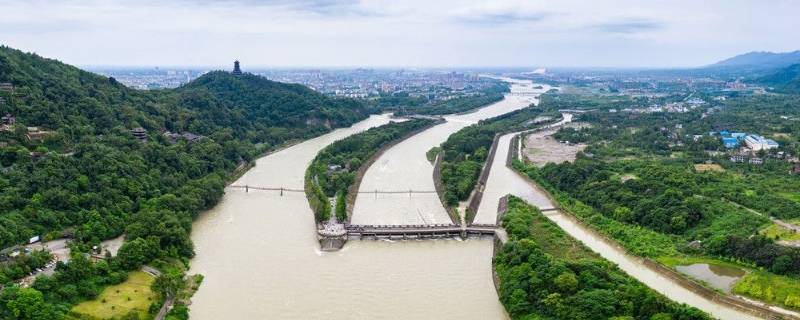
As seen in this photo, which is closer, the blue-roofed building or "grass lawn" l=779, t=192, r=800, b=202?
"grass lawn" l=779, t=192, r=800, b=202

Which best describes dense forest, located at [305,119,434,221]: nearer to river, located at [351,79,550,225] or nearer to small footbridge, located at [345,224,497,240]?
river, located at [351,79,550,225]

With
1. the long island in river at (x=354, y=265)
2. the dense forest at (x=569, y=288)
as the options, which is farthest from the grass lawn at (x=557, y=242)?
the long island in river at (x=354, y=265)

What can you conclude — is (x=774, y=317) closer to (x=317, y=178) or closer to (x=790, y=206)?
(x=790, y=206)

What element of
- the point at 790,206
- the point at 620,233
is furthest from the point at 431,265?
the point at 790,206

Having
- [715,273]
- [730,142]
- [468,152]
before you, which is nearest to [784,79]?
[730,142]

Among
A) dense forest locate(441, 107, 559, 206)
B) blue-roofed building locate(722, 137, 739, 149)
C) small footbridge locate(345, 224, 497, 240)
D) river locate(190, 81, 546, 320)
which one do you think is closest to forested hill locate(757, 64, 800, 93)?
dense forest locate(441, 107, 559, 206)

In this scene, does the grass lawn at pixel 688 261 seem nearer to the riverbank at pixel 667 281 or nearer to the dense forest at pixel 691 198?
the dense forest at pixel 691 198

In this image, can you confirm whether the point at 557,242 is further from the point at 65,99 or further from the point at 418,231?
the point at 65,99
